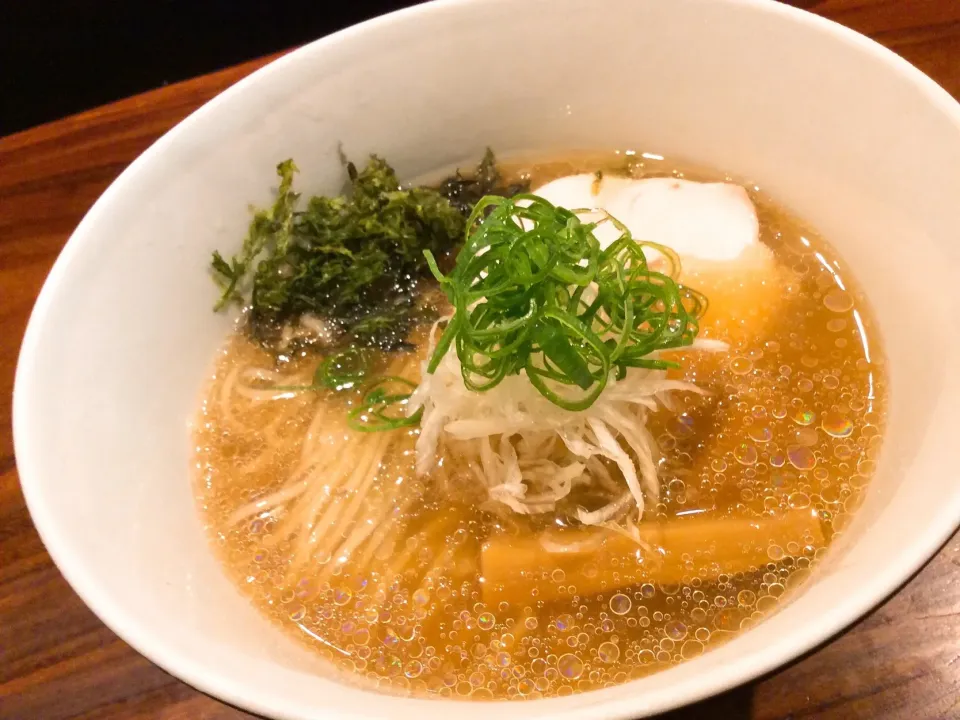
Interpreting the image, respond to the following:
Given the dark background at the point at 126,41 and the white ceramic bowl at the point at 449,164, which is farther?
the dark background at the point at 126,41

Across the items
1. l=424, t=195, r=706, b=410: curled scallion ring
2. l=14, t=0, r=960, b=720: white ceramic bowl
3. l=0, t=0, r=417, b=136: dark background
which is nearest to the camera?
l=14, t=0, r=960, b=720: white ceramic bowl

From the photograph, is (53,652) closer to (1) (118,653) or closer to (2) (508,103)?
(1) (118,653)

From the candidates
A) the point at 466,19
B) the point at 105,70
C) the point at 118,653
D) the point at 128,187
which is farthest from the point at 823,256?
the point at 105,70

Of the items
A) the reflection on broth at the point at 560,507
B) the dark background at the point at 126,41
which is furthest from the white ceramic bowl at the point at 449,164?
the dark background at the point at 126,41

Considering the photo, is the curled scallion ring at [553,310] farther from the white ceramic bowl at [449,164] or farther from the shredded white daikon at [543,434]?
the white ceramic bowl at [449,164]

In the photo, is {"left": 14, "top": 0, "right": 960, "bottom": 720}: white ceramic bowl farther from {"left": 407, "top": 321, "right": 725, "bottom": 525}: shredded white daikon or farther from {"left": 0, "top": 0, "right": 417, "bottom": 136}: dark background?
{"left": 0, "top": 0, "right": 417, "bottom": 136}: dark background

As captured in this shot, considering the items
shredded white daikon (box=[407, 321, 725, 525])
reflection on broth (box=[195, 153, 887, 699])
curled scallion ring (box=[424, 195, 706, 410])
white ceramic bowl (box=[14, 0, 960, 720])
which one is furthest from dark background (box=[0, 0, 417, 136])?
shredded white daikon (box=[407, 321, 725, 525])
